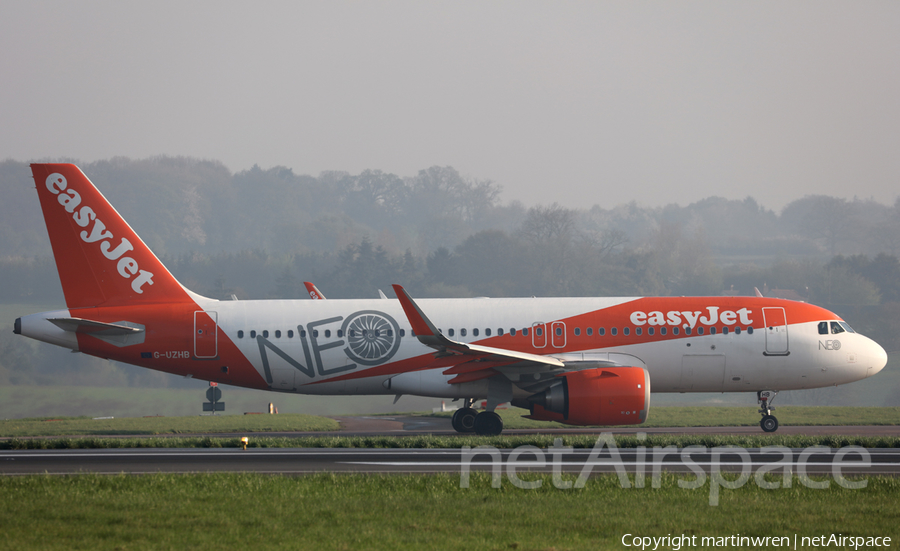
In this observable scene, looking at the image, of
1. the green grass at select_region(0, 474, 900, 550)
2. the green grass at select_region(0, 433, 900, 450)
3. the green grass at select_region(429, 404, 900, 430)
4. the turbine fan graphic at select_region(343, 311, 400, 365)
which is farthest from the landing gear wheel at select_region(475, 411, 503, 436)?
the green grass at select_region(0, 474, 900, 550)

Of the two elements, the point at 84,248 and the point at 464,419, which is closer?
the point at 464,419

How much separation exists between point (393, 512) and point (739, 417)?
20.3 metres

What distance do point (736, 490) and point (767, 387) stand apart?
1199 cm

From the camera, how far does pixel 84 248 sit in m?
24.5

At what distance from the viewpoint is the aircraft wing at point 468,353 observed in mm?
21281

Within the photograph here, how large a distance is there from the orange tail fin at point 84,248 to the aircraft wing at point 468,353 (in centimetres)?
784

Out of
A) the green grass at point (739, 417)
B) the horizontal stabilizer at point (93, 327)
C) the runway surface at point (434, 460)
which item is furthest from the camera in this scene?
the green grass at point (739, 417)

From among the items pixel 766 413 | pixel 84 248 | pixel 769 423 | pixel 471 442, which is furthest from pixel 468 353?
pixel 84 248

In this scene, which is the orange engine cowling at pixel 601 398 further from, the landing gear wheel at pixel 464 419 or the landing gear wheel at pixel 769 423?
the landing gear wheel at pixel 769 423

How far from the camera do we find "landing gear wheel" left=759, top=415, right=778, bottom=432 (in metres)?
24.3

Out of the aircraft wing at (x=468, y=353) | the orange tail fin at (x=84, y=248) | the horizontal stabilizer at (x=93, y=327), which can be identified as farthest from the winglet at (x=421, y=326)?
the horizontal stabilizer at (x=93, y=327)

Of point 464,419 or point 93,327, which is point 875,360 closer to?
point 464,419

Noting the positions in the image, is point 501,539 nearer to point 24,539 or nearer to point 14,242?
point 24,539

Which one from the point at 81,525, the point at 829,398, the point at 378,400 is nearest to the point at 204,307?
the point at 81,525
